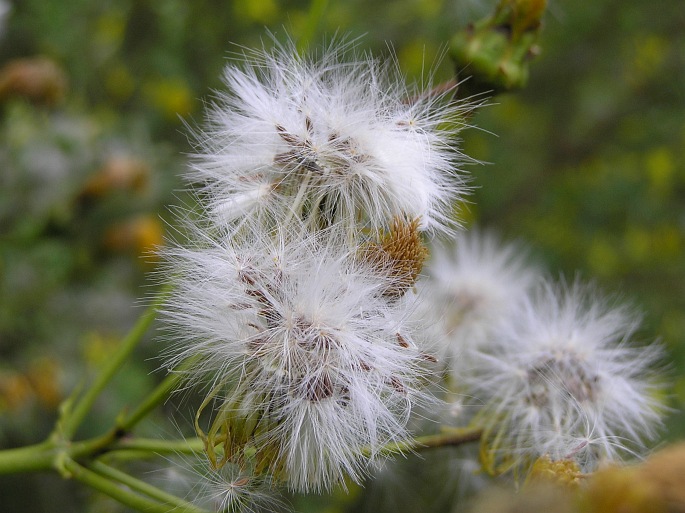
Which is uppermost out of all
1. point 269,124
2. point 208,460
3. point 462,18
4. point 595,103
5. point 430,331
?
point 595,103

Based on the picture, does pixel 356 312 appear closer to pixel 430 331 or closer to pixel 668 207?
pixel 430 331

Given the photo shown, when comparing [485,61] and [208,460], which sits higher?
[485,61]

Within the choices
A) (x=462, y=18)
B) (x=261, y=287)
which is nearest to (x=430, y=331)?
(x=261, y=287)

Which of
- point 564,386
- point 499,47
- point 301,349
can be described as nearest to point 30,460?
point 301,349

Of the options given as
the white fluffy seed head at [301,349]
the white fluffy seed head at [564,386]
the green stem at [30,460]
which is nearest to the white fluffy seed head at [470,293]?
the white fluffy seed head at [564,386]

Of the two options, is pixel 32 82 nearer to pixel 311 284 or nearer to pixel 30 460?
pixel 30 460

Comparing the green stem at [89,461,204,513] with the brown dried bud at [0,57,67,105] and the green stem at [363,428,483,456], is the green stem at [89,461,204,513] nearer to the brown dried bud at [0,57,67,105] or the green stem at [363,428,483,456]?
the green stem at [363,428,483,456]
